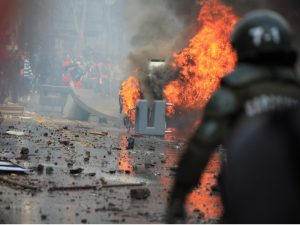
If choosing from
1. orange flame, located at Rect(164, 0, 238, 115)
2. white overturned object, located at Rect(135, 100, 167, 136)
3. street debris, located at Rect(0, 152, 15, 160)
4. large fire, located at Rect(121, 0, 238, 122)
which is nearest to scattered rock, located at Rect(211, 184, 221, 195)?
street debris, located at Rect(0, 152, 15, 160)

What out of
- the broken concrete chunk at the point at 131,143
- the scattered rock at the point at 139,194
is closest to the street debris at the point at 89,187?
the scattered rock at the point at 139,194

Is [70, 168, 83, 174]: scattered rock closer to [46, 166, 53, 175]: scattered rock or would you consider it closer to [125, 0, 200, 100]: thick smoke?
[46, 166, 53, 175]: scattered rock

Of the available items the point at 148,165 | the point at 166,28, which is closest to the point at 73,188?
the point at 148,165

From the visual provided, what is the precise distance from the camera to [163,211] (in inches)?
307

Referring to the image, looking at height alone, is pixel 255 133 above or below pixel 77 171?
above

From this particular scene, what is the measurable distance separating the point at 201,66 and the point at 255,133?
21.2 metres

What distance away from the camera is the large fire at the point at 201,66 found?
2392 centimetres

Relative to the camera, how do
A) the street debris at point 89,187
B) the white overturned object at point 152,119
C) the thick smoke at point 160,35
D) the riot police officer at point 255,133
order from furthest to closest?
the thick smoke at point 160,35 < the white overturned object at point 152,119 < the street debris at point 89,187 < the riot police officer at point 255,133

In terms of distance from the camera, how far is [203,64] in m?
23.9

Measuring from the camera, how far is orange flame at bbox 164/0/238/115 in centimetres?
2391

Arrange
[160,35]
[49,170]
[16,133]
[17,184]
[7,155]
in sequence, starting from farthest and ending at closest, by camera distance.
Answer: [160,35] < [16,133] < [7,155] < [49,170] < [17,184]

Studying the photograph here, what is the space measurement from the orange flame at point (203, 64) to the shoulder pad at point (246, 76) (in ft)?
67.3

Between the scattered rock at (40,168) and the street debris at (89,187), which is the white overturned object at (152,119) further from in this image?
the street debris at (89,187)

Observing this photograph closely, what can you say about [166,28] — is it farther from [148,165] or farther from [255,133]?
[255,133]
